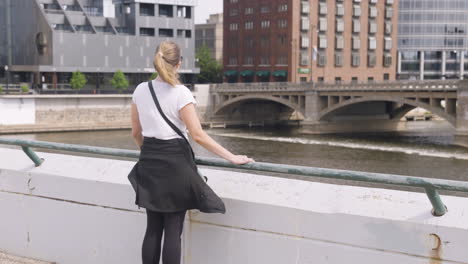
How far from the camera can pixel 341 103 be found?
6525 cm

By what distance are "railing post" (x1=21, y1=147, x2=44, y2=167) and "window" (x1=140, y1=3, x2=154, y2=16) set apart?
253 ft

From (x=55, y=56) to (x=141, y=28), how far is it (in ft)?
39.0

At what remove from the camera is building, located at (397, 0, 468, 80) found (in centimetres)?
11212

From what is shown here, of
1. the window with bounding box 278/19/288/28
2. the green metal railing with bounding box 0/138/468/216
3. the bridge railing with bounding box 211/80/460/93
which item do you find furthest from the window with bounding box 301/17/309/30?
the green metal railing with bounding box 0/138/468/216

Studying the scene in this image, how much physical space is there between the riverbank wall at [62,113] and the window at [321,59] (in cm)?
2947

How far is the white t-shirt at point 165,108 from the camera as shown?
4.57m

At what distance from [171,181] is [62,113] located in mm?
63535

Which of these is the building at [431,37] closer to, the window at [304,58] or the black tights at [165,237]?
the window at [304,58]

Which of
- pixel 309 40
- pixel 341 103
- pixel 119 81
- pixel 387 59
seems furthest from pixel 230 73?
pixel 341 103

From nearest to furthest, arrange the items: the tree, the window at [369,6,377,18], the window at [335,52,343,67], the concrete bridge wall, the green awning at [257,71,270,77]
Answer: the concrete bridge wall, the tree, the green awning at [257,71,270,77], the window at [335,52,343,67], the window at [369,6,377,18]

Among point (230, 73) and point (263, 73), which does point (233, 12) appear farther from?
point (263, 73)

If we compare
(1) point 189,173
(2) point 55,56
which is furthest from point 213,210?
(2) point 55,56

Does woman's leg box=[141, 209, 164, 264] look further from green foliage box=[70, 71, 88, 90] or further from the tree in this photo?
the tree

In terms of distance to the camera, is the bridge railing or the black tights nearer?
the black tights
